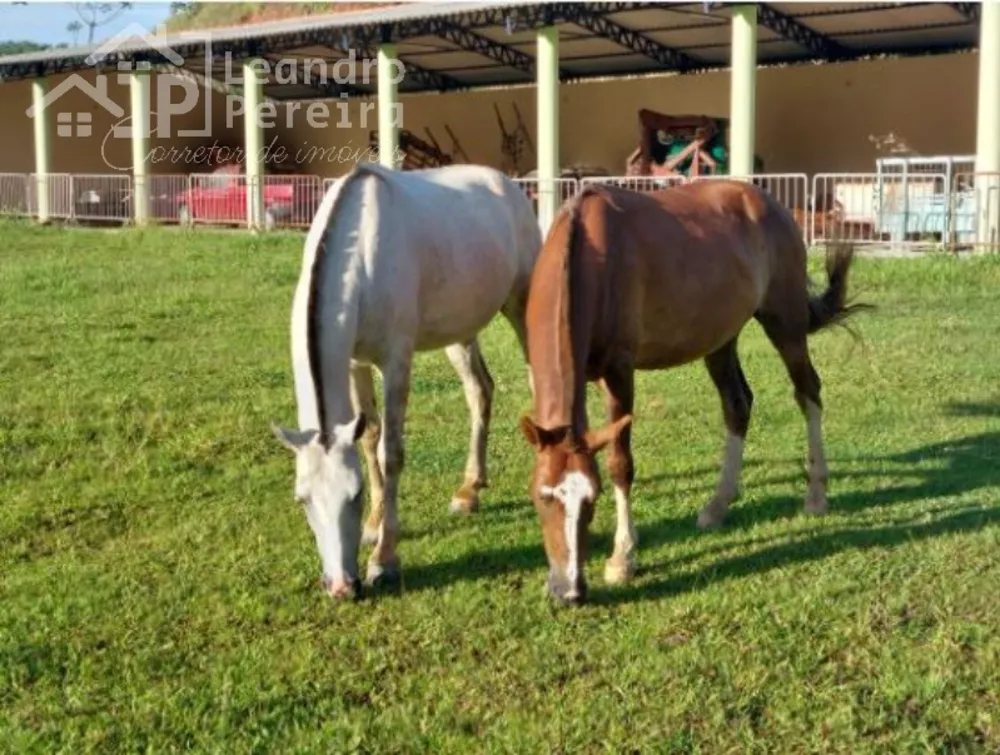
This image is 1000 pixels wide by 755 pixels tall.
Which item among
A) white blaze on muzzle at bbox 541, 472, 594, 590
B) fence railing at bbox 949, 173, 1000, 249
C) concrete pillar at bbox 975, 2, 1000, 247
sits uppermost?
concrete pillar at bbox 975, 2, 1000, 247

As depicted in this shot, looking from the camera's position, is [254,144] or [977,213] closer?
[977,213]

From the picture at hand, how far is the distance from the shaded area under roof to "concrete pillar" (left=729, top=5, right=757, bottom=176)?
807mm

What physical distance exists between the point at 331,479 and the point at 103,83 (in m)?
31.9

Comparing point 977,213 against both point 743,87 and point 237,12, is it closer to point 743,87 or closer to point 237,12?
point 743,87

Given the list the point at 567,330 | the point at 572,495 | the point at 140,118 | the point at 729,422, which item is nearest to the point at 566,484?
the point at 572,495

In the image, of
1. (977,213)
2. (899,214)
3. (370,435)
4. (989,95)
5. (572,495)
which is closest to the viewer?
(572,495)

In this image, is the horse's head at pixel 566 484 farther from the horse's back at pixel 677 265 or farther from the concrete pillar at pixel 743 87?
the concrete pillar at pixel 743 87

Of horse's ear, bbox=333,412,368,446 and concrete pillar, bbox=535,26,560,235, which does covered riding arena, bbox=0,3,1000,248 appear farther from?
horse's ear, bbox=333,412,368,446

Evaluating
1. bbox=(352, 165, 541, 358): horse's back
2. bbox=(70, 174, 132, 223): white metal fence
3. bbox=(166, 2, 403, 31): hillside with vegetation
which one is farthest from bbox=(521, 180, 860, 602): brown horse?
bbox=(166, 2, 403, 31): hillside with vegetation

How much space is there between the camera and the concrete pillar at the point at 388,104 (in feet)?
79.5

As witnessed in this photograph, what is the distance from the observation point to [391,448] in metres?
5.48

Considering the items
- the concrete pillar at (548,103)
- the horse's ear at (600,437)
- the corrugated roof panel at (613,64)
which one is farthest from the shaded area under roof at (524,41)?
the horse's ear at (600,437)

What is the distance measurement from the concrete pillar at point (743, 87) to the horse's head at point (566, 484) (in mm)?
15777

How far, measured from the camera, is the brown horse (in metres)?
4.67
